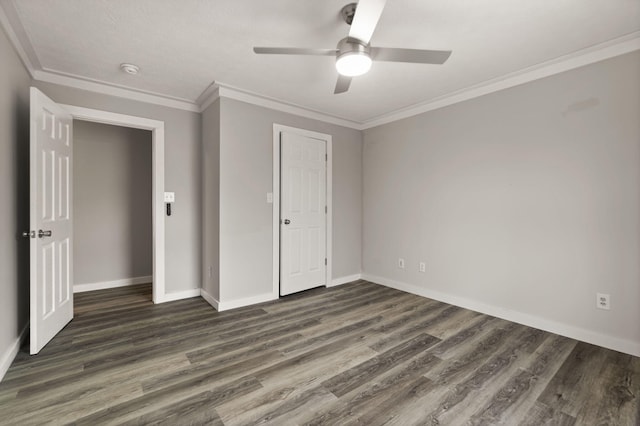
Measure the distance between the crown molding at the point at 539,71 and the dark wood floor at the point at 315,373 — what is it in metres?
2.34

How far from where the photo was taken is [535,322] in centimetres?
281

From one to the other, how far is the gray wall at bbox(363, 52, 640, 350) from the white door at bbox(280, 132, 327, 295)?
1.07 meters

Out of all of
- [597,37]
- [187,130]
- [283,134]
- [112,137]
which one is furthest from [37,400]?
[597,37]

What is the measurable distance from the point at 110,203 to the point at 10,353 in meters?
2.41

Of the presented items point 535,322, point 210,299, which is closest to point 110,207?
point 210,299

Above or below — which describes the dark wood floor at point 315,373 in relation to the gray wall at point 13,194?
below

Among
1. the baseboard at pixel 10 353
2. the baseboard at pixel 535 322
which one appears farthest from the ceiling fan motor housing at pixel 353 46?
the baseboard at pixel 10 353

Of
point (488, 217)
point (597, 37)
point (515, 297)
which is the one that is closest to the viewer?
point (597, 37)

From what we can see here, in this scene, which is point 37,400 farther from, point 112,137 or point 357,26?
point 112,137

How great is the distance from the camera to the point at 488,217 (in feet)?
10.3

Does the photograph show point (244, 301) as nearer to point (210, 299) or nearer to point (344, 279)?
point (210, 299)

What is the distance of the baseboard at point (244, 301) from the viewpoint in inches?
128

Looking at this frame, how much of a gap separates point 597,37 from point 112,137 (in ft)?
17.4

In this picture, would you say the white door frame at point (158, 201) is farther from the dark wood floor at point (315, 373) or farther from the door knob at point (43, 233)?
the door knob at point (43, 233)
